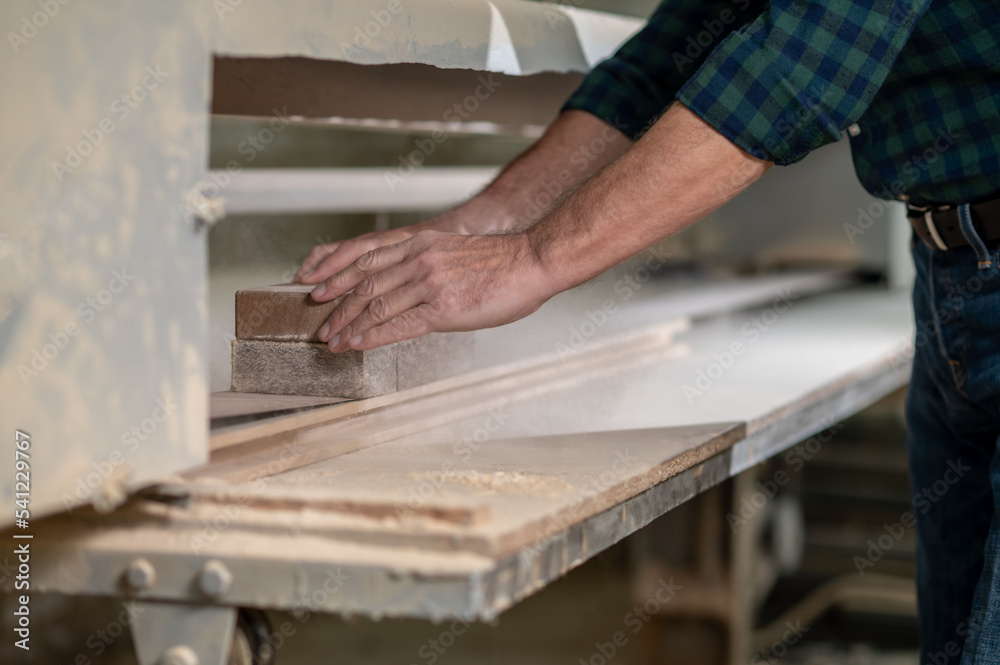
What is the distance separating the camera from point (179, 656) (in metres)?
0.77

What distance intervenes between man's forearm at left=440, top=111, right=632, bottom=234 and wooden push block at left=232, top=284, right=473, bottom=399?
32 cm

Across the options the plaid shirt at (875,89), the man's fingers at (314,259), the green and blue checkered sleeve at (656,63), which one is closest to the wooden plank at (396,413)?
the man's fingers at (314,259)

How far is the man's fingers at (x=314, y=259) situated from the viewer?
49.7 inches

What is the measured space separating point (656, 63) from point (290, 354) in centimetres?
68

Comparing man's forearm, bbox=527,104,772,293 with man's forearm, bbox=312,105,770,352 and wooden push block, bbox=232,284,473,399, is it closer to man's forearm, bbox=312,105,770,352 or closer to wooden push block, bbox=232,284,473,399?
man's forearm, bbox=312,105,770,352

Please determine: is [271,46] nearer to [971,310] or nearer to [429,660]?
[971,310]

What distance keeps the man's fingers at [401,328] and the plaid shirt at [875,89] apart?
35 cm

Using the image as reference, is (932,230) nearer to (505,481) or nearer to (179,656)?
(505,481)

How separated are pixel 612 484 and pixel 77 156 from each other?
54 cm

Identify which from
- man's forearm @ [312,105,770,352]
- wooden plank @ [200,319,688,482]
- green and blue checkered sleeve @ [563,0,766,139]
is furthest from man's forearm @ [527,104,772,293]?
green and blue checkered sleeve @ [563,0,766,139]

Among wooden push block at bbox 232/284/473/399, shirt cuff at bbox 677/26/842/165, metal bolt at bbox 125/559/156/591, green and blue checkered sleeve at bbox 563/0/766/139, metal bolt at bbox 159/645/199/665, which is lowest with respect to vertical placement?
metal bolt at bbox 159/645/199/665

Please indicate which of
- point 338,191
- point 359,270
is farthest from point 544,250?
point 338,191

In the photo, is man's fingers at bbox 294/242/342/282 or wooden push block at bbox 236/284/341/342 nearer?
wooden push block at bbox 236/284/341/342

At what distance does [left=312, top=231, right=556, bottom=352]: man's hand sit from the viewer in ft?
3.28
